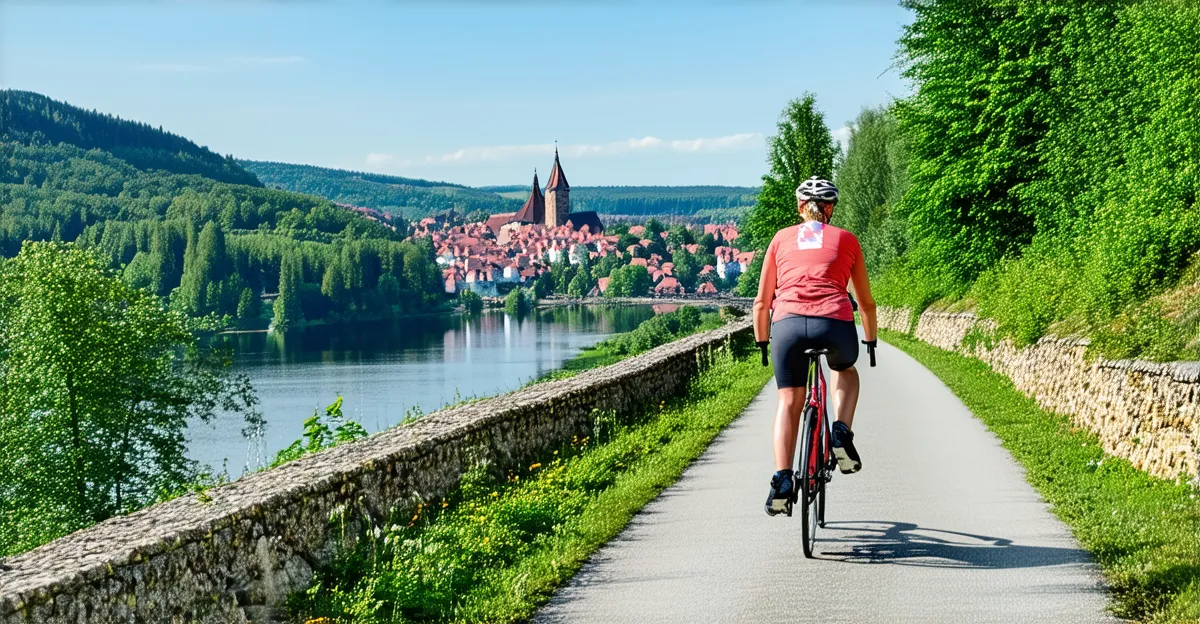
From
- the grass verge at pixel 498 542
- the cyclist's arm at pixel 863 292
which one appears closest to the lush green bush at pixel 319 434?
the grass verge at pixel 498 542

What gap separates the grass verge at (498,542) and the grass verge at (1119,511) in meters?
2.72

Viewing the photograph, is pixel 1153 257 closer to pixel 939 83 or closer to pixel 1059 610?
pixel 1059 610

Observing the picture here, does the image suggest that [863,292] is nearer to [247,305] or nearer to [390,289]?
[247,305]

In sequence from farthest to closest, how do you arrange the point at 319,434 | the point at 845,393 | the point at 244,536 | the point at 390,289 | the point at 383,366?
1. the point at 390,289
2. the point at 383,366
3. the point at 319,434
4. the point at 845,393
5. the point at 244,536

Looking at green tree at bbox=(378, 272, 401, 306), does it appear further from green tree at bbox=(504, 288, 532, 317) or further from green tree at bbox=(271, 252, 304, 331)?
green tree at bbox=(504, 288, 532, 317)

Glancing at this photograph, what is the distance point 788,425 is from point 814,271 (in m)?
0.82

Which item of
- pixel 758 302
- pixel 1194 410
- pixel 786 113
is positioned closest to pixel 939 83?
pixel 1194 410

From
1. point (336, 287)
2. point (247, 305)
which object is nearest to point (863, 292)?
point (247, 305)

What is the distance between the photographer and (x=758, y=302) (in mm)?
6789

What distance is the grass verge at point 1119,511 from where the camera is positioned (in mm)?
5574

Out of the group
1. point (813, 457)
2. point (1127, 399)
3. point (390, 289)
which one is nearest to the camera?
point (813, 457)

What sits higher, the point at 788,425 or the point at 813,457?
the point at 788,425

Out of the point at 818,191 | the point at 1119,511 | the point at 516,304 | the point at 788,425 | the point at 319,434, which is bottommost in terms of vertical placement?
the point at 516,304

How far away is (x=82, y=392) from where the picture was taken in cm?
3366
